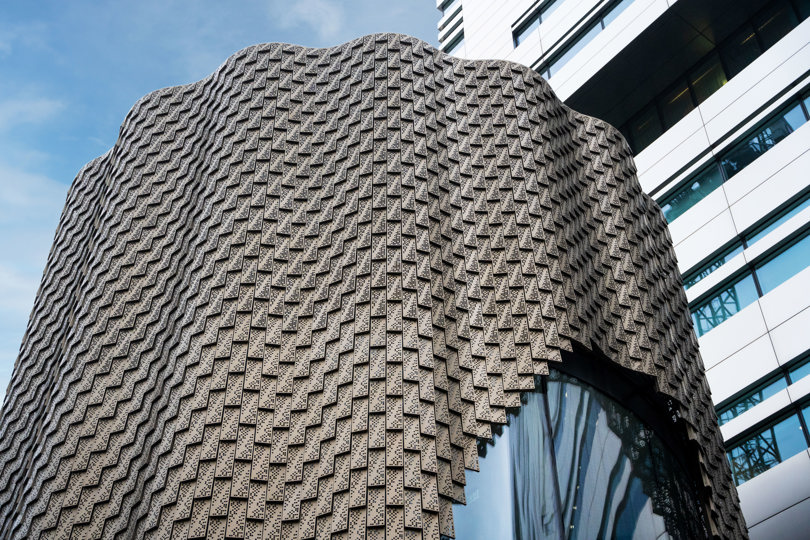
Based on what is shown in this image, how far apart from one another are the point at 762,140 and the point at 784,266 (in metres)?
5.01

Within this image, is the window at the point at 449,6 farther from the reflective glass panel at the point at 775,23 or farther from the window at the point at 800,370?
the window at the point at 800,370

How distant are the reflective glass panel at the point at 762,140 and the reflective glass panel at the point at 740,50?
3.72 meters

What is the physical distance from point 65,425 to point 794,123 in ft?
79.5

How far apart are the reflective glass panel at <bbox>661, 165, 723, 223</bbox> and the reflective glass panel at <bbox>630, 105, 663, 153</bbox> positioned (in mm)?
3747

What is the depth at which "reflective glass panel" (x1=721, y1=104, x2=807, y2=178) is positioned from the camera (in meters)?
28.4

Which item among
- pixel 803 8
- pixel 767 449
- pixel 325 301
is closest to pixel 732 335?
pixel 767 449

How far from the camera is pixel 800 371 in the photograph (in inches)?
984

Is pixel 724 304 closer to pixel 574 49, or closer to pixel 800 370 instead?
pixel 800 370

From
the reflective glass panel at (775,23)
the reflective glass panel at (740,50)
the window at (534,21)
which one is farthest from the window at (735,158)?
the window at (534,21)

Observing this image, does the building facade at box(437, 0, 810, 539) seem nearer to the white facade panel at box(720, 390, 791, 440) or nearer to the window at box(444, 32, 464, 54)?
the white facade panel at box(720, 390, 791, 440)

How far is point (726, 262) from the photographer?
2877 cm

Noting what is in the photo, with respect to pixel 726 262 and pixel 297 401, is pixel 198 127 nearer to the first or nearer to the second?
pixel 297 401

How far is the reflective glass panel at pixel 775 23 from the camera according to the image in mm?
30756

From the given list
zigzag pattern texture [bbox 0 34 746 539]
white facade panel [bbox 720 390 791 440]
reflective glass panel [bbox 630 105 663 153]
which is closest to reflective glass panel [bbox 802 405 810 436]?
white facade panel [bbox 720 390 791 440]
